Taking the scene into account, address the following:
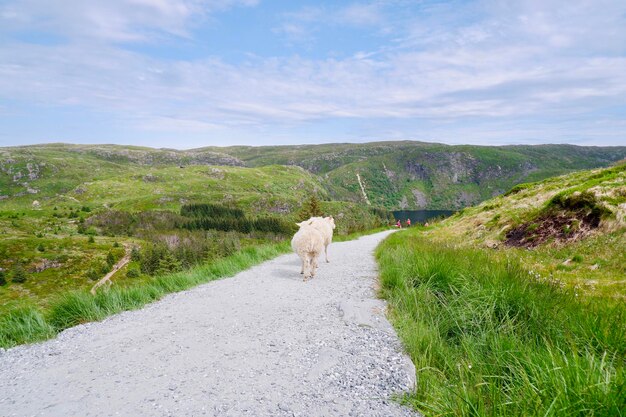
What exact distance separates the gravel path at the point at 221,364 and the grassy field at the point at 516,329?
0.68 meters

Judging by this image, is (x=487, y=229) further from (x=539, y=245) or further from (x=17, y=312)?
(x=17, y=312)

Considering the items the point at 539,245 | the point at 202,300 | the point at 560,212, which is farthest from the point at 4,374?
the point at 560,212

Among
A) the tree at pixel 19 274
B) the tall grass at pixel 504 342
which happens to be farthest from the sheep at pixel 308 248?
the tree at pixel 19 274

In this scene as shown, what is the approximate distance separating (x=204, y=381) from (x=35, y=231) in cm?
21841

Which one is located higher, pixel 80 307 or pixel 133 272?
pixel 80 307

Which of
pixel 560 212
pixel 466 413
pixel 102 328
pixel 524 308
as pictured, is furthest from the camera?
pixel 560 212

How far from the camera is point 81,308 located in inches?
367

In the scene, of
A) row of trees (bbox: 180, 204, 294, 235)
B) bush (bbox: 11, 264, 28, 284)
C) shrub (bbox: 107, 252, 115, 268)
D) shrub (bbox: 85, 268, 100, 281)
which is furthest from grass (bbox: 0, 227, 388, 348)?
row of trees (bbox: 180, 204, 294, 235)

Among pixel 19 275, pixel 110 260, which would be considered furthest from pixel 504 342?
pixel 19 275

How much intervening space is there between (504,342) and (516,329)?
1.36m

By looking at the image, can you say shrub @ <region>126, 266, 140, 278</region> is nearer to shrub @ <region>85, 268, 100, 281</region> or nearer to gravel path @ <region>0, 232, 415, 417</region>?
shrub @ <region>85, 268, 100, 281</region>

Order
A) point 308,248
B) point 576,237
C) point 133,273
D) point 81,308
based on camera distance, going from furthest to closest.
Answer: point 133,273 < point 576,237 < point 308,248 < point 81,308

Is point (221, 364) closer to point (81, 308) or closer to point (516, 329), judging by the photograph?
point (516, 329)

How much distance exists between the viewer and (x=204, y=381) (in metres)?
5.48
